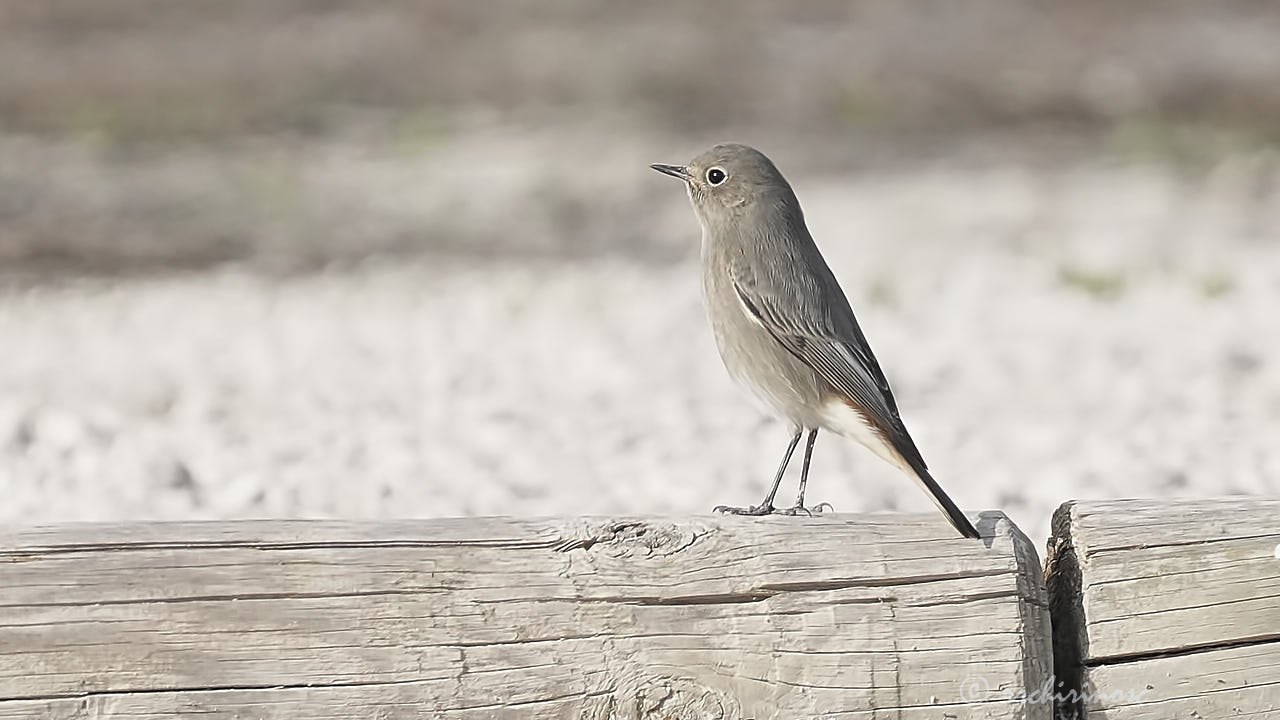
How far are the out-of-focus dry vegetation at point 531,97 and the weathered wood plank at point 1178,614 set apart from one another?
7617 millimetres

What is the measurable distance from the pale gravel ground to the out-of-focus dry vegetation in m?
1.58

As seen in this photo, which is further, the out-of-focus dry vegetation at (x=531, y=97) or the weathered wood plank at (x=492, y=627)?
the out-of-focus dry vegetation at (x=531, y=97)

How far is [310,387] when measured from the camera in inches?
280

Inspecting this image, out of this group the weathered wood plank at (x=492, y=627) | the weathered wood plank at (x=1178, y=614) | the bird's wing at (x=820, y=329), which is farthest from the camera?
the bird's wing at (x=820, y=329)

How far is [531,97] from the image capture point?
499 inches

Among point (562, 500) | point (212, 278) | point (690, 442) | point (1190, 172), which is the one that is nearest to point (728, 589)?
point (562, 500)

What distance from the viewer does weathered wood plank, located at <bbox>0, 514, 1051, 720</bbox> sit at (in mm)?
2902

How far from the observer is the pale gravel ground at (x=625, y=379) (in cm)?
573

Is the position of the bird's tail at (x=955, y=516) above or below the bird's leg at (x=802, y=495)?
below

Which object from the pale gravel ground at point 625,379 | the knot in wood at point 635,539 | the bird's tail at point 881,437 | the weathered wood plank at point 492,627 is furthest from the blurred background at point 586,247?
the knot in wood at point 635,539

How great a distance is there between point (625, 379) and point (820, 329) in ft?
11.1

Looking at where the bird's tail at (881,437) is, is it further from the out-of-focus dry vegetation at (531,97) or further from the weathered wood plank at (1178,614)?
the out-of-focus dry vegetation at (531,97)

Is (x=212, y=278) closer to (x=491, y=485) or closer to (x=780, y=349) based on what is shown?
(x=491, y=485)

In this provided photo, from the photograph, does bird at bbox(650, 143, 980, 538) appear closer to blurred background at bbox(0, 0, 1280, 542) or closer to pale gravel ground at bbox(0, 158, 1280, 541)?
pale gravel ground at bbox(0, 158, 1280, 541)
